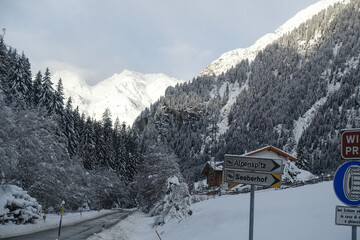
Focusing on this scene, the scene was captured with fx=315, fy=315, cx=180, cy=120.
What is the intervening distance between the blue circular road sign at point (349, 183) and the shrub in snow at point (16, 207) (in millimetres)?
18106

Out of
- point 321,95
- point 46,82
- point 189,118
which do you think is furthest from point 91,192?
point 189,118

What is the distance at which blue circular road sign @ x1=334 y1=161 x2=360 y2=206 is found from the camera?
5113mm

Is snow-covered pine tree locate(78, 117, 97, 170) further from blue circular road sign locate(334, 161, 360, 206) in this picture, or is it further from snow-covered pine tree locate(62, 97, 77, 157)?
blue circular road sign locate(334, 161, 360, 206)

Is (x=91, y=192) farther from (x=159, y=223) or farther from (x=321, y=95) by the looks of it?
(x=321, y=95)

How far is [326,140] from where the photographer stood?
112750mm

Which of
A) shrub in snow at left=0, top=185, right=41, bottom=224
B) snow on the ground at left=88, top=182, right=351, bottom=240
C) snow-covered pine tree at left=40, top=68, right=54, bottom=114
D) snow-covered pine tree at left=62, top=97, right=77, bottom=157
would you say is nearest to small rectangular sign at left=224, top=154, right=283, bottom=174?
snow on the ground at left=88, top=182, right=351, bottom=240

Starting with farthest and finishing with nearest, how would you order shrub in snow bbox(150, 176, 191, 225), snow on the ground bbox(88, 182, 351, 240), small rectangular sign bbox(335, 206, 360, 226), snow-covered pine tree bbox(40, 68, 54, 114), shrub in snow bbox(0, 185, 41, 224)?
snow-covered pine tree bbox(40, 68, 54, 114), shrub in snow bbox(150, 176, 191, 225), shrub in snow bbox(0, 185, 41, 224), snow on the ground bbox(88, 182, 351, 240), small rectangular sign bbox(335, 206, 360, 226)

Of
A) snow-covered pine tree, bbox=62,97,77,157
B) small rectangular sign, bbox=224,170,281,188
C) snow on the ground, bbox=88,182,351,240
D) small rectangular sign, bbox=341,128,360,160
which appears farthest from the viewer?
snow-covered pine tree, bbox=62,97,77,157

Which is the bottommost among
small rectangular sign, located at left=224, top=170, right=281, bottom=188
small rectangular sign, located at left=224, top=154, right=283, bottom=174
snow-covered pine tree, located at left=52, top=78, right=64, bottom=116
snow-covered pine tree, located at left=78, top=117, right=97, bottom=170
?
small rectangular sign, located at left=224, top=170, right=281, bottom=188

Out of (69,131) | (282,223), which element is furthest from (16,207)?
(69,131)

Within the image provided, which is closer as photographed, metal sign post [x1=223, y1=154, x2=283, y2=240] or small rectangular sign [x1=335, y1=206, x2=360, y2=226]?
small rectangular sign [x1=335, y1=206, x2=360, y2=226]

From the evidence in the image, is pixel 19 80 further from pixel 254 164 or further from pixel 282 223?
pixel 254 164

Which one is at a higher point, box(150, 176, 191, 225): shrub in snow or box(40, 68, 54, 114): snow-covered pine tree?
box(40, 68, 54, 114): snow-covered pine tree

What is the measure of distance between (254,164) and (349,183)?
187 cm
